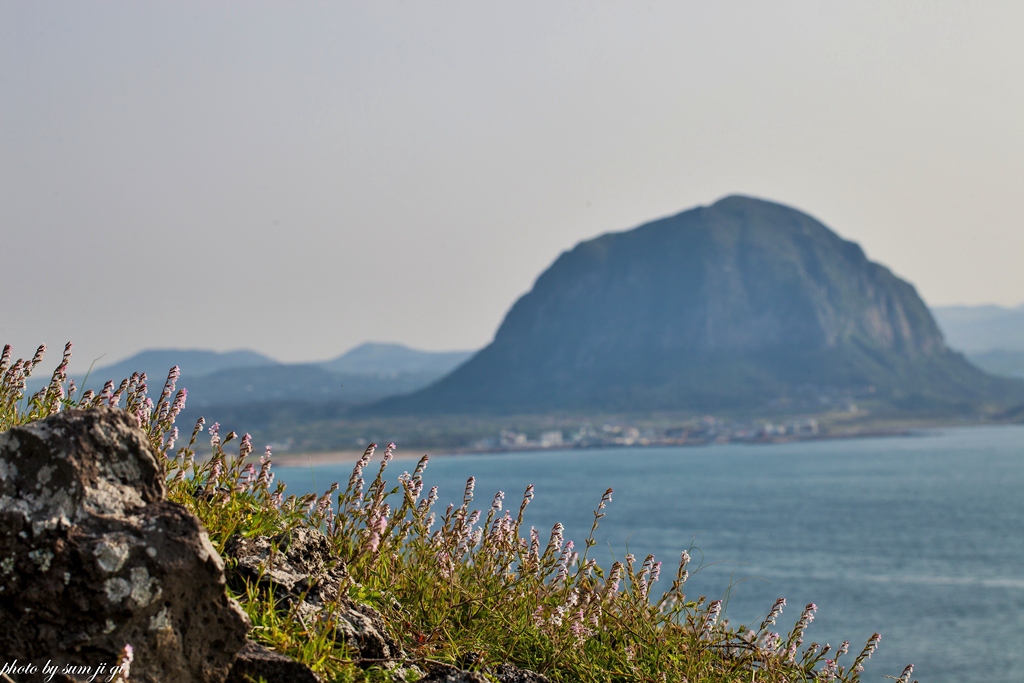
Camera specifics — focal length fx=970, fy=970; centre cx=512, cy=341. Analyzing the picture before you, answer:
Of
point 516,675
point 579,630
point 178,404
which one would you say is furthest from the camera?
point 178,404

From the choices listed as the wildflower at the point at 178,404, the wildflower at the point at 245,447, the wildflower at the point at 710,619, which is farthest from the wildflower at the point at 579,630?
the wildflower at the point at 178,404

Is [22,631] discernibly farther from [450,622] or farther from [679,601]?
[679,601]

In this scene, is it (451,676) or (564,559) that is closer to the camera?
(451,676)

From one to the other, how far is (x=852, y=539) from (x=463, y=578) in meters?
104

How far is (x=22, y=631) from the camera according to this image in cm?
388

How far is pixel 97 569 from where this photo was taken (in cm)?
385

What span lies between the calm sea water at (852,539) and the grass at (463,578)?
14686 mm

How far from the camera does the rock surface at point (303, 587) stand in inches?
197

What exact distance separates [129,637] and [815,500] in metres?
140

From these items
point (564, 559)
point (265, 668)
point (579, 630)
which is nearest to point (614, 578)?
point (564, 559)

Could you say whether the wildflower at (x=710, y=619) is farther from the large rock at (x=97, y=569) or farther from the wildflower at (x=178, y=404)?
the wildflower at (x=178, y=404)

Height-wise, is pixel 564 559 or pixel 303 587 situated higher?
pixel 303 587

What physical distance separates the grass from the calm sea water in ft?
48.2

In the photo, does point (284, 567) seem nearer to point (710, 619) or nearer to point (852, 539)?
point (710, 619)
